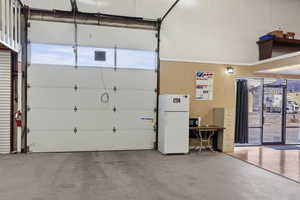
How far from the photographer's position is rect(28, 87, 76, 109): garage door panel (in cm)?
570

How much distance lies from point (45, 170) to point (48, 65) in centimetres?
281

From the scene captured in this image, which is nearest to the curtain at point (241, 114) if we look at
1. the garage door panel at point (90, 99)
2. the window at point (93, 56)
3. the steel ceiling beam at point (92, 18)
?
the window at point (93, 56)

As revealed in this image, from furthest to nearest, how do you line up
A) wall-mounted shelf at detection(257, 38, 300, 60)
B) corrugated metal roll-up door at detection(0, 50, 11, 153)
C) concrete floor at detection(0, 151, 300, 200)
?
wall-mounted shelf at detection(257, 38, 300, 60), corrugated metal roll-up door at detection(0, 50, 11, 153), concrete floor at detection(0, 151, 300, 200)

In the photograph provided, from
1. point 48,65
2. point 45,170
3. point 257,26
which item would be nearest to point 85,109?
point 48,65

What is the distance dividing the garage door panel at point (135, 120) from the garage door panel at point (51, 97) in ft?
4.45

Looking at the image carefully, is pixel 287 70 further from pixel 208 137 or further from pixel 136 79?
pixel 136 79

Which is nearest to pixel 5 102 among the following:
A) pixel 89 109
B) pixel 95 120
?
pixel 89 109

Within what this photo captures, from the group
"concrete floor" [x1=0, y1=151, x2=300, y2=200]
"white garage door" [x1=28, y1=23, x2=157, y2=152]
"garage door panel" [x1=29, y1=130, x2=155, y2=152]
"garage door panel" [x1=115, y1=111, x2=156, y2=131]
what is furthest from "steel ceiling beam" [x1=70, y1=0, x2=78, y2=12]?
"concrete floor" [x1=0, y1=151, x2=300, y2=200]

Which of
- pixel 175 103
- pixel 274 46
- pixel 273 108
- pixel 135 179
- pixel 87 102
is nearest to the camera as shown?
pixel 135 179

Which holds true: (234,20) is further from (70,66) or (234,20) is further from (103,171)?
(103,171)

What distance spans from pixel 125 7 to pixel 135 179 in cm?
460

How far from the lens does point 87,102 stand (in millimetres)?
5988

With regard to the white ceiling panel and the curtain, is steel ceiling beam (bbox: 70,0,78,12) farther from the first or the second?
the curtain

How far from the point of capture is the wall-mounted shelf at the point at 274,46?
6.68 m
